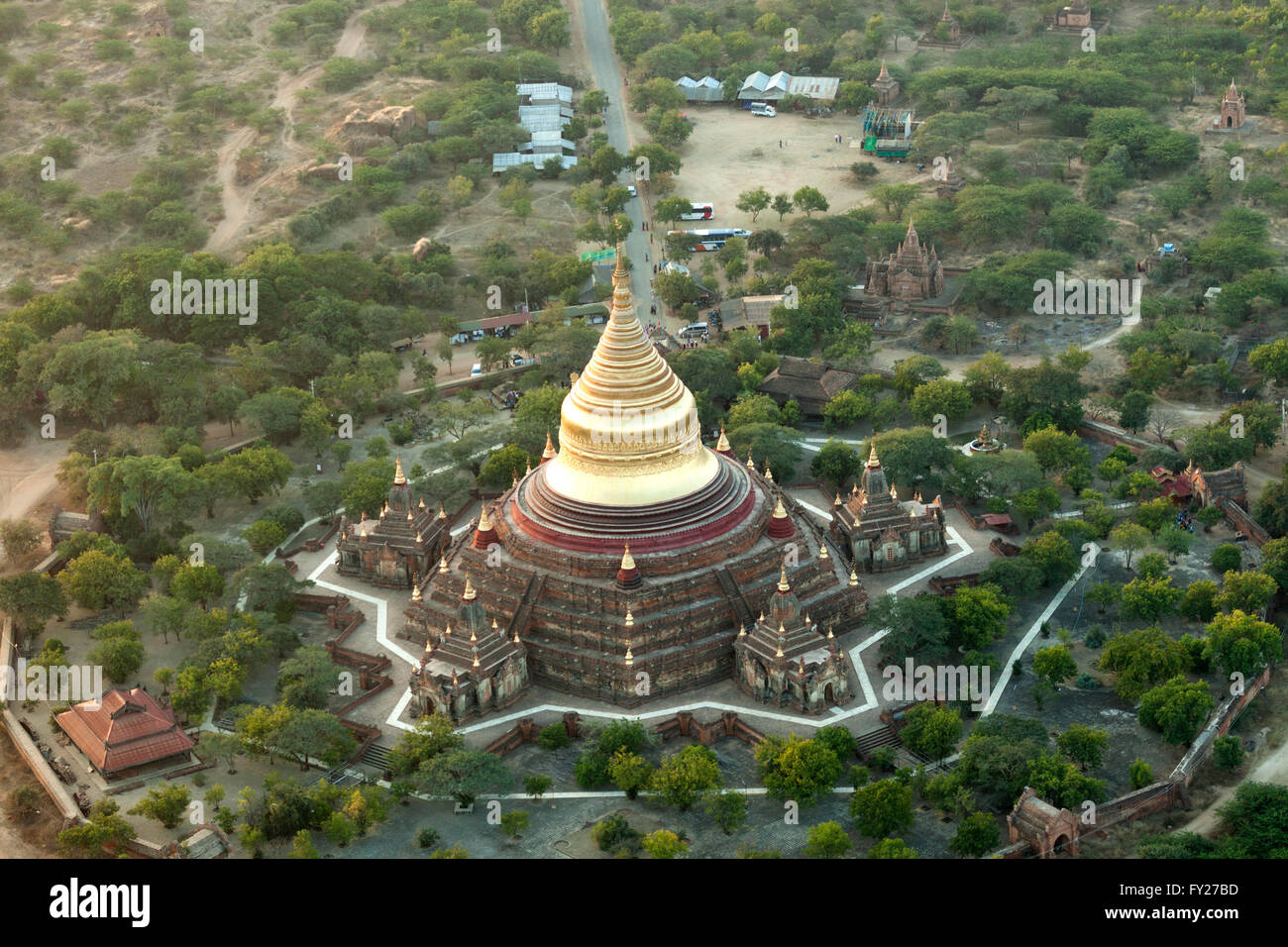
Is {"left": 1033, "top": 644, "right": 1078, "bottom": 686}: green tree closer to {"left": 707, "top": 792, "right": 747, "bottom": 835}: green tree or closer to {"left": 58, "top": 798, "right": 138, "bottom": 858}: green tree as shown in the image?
{"left": 707, "top": 792, "right": 747, "bottom": 835}: green tree

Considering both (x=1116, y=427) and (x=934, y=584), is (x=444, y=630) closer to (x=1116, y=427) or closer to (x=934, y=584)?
(x=934, y=584)

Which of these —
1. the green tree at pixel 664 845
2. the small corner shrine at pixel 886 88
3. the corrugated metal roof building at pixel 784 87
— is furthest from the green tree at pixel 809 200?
the green tree at pixel 664 845

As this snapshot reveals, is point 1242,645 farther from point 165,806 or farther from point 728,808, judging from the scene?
point 165,806

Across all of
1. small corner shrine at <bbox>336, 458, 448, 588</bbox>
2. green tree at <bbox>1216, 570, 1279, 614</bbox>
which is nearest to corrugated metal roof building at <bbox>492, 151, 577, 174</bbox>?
small corner shrine at <bbox>336, 458, 448, 588</bbox>

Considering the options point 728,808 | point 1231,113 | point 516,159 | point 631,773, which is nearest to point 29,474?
point 631,773

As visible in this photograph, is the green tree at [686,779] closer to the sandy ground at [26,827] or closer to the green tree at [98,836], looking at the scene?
the green tree at [98,836]
